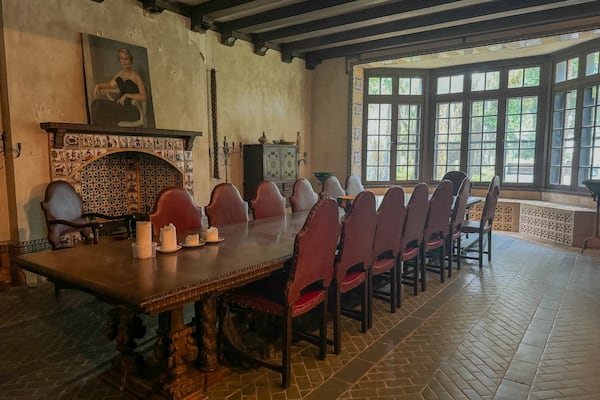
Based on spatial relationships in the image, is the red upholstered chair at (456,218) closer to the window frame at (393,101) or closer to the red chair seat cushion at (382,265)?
the red chair seat cushion at (382,265)

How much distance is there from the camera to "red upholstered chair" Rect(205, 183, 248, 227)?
3445 mm

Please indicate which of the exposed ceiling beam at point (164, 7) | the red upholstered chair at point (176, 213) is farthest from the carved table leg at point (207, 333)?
the exposed ceiling beam at point (164, 7)

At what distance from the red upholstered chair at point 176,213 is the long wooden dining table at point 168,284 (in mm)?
404

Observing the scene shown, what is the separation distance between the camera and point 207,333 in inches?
91.0

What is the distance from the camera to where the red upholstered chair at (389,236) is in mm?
3119

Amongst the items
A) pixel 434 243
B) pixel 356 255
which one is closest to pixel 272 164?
pixel 434 243

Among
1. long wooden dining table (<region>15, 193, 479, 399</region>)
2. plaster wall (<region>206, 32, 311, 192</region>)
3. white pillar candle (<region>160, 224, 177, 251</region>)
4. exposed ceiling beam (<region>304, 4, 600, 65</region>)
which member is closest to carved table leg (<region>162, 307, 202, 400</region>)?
long wooden dining table (<region>15, 193, 479, 399</region>)

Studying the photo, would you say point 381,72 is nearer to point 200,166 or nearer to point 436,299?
point 200,166

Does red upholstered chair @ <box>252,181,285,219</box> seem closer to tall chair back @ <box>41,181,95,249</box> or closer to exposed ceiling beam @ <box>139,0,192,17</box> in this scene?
tall chair back @ <box>41,181,95,249</box>

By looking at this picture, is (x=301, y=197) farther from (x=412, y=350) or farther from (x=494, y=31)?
(x=494, y=31)

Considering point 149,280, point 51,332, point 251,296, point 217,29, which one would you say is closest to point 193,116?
point 217,29

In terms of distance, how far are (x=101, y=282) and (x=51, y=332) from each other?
1667 mm

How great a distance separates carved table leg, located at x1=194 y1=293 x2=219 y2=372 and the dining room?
1 cm

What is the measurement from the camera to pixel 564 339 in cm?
296
